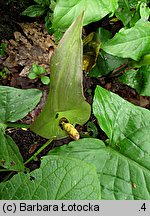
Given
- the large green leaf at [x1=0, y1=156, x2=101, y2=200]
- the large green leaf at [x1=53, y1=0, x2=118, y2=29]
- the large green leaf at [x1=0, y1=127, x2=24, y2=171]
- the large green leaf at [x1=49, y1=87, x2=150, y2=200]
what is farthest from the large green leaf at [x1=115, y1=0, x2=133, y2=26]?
the large green leaf at [x1=0, y1=156, x2=101, y2=200]

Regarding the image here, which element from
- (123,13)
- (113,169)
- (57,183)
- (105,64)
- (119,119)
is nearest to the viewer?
(57,183)

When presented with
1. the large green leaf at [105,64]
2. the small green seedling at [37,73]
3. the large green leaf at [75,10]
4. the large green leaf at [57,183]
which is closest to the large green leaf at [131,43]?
the large green leaf at [75,10]

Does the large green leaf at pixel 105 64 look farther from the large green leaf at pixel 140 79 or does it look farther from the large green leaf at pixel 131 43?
the large green leaf at pixel 131 43

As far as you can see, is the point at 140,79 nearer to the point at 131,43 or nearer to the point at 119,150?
the point at 131,43

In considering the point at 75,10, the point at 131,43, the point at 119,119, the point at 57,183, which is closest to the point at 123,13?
the point at 131,43

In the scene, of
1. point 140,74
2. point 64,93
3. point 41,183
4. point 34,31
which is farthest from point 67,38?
point 34,31

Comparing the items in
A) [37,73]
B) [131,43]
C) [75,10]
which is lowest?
[37,73]

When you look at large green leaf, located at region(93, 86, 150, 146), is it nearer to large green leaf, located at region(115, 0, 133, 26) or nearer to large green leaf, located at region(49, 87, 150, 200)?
large green leaf, located at region(49, 87, 150, 200)
